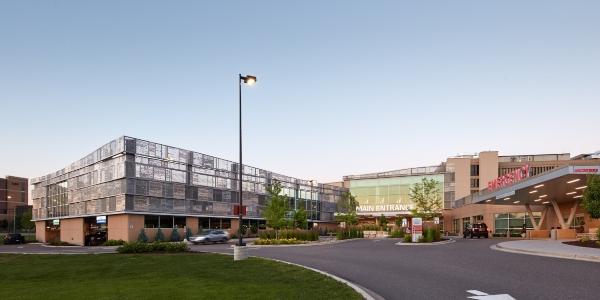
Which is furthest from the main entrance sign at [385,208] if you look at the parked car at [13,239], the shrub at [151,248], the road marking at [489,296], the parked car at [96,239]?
the road marking at [489,296]

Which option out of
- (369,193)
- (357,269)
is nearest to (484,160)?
(369,193)

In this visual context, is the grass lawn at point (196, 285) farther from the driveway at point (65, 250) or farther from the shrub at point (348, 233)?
the shrub at point (348, 233)

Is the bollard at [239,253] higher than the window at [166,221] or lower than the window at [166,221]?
higher

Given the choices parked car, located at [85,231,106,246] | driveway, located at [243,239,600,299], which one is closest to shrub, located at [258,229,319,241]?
parked car, located at [85,231,106,246]

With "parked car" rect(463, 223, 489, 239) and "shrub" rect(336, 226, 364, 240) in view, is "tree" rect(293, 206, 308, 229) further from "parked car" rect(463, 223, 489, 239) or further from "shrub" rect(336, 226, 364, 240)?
"parked car" rect(463, 223, 489, 239)

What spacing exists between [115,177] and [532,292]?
48.6m

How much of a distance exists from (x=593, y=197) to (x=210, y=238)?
34.9 metres

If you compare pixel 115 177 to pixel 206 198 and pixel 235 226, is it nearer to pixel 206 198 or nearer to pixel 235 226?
pixel 206 198

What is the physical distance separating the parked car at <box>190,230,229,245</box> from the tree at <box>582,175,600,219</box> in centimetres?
3431

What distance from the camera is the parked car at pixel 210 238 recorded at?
48.6 meters

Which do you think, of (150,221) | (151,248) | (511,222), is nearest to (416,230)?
(151,248)

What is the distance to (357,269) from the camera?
55.7 feet

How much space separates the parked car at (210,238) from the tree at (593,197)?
3431 centimetres

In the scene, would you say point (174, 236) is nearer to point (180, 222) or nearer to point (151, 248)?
point (180, 222)
